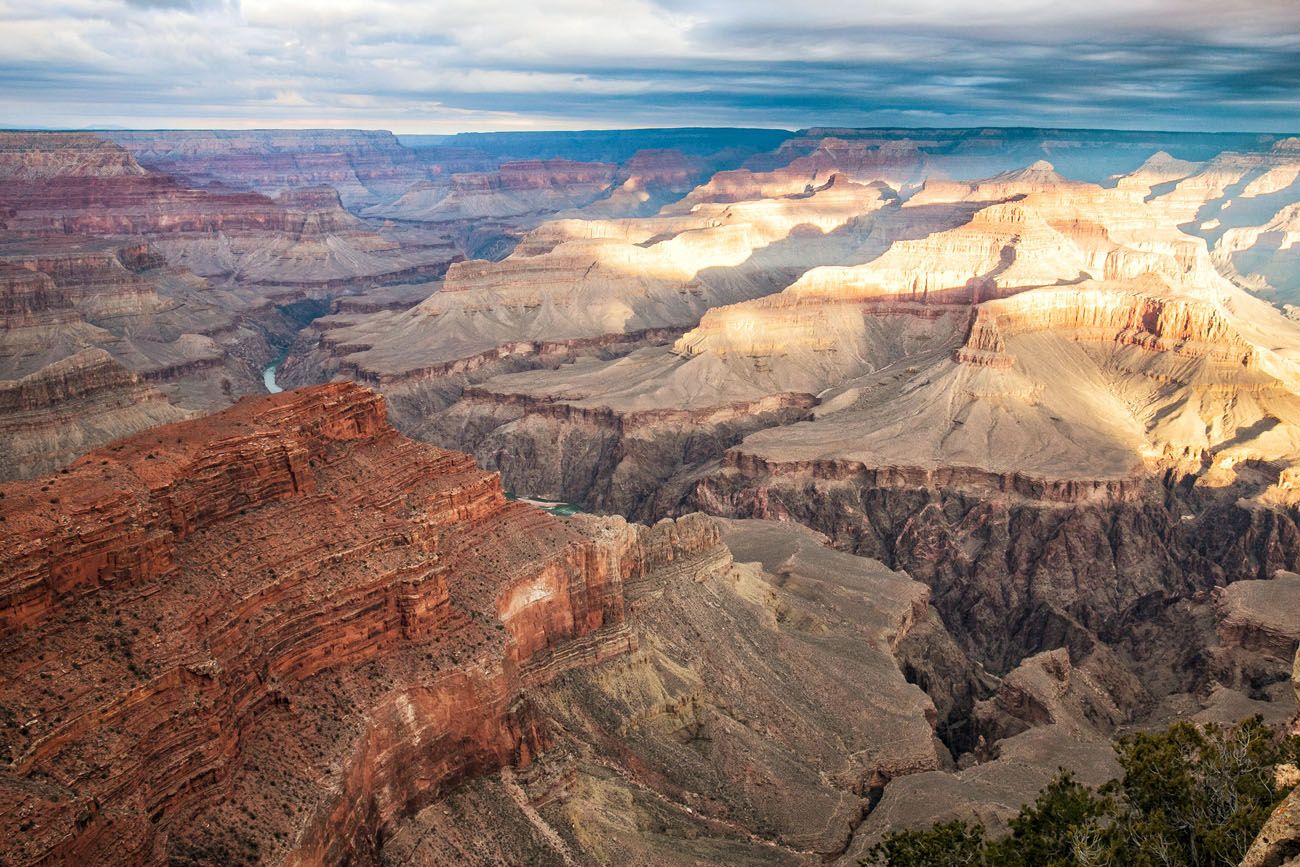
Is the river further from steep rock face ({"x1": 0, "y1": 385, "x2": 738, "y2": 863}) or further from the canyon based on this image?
steep rock face ({"x1": 0, "y1": 385, "x2": 738, "y2": 863})

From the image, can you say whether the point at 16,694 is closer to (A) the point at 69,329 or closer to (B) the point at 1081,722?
(B) the point at 1081,722

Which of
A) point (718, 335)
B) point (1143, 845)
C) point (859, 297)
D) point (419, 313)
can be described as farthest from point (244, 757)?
point (419, 313)

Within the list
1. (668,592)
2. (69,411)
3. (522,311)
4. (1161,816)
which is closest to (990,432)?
(668,592)

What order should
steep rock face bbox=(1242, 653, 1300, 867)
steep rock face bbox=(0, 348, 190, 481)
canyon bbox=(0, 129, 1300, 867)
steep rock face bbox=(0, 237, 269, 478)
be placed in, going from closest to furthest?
steep rock face bbox=(1242, 653, 1300, 867)
canyon bbox=(0, 129, 1300, 867)
steep rock face bbox=(0, 348, 190, 481)
steep rock face bbox=(0, 237, 269, 478)

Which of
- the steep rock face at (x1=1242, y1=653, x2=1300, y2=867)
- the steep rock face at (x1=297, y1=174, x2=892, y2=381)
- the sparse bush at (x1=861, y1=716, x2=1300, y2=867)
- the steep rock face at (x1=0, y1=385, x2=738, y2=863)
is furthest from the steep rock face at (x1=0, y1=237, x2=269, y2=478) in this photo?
the steep rock face at (x1=1242, y1=653, x2=1300, y2=867)

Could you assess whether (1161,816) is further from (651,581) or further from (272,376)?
(272,376)

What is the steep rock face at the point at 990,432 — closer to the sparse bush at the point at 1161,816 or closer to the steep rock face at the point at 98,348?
the steep rock face at the point at 98,348
